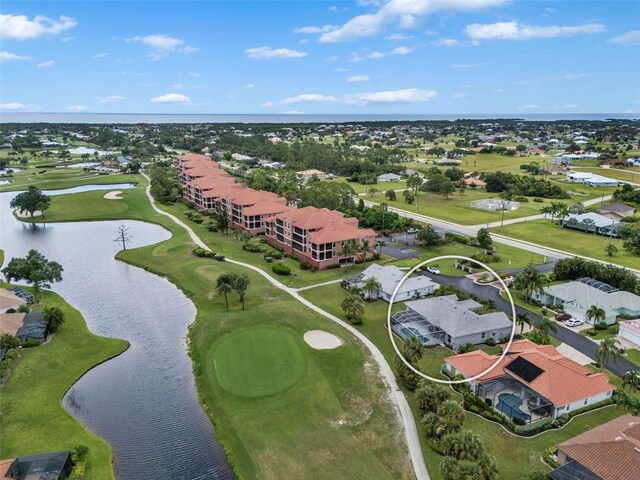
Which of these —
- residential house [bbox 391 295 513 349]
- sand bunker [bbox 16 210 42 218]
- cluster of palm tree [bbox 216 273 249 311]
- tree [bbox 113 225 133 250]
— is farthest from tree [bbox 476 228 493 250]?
sand bunker [bbox 16 210 42 218]

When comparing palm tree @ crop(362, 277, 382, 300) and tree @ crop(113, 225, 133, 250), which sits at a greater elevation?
palm tree @ crop(362, 277, 382, 300)

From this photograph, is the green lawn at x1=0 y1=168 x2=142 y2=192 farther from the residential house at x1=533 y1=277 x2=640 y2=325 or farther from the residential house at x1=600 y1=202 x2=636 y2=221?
the residential house at x1=600 y1=202 x2=636 y2=221

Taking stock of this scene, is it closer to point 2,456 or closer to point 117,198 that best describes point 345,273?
point 2,456

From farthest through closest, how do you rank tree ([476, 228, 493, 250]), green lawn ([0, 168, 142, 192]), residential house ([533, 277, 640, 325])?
1. green lawn ([0, 168, 142, 192])
2. tree ([476, 228, 493, 250])
3. residential house ([533, 277, 640, 325])

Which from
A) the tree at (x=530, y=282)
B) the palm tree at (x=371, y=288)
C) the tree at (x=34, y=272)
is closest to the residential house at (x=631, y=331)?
the tree at (x=530, y=282)

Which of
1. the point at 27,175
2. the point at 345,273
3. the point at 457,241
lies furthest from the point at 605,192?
the point at 27,175

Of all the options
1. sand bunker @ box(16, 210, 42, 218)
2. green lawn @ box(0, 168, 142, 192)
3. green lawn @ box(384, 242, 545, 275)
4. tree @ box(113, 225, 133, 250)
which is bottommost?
green lawn @ box(384, 242, 545, 275)
